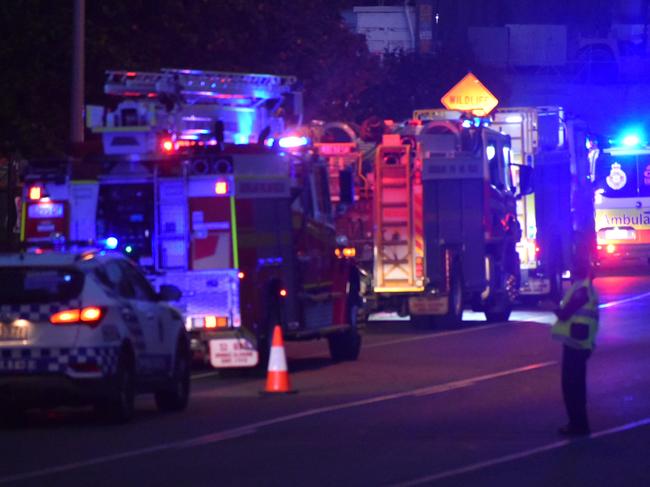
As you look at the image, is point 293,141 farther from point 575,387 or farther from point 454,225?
point 575,387

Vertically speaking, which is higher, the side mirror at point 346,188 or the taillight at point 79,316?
the side mirror at point 346,188

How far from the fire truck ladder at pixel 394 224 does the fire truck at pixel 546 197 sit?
5668 mm

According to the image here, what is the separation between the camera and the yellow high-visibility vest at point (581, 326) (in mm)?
13617

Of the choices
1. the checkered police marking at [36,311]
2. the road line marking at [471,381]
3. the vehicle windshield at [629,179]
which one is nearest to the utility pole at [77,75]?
the road line marking at [471,381]

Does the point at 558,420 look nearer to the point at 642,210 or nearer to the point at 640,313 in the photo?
the point at 640,313

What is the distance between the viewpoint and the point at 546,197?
32.2 m

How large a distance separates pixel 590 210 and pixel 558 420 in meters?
22.3

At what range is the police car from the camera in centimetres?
1412

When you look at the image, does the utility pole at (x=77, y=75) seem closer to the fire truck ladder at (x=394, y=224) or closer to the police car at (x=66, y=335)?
the fire truck ladder at (x=394, y=224)

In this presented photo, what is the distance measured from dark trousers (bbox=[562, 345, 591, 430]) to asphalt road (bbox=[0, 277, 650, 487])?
224 mm

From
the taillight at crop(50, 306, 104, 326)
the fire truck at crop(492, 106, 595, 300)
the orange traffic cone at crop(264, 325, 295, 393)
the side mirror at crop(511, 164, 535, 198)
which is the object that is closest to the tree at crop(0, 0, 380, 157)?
the fire truck at crop(492, 106, 595, 300)

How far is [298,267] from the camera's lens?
19828 mm

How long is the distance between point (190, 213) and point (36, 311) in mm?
4628

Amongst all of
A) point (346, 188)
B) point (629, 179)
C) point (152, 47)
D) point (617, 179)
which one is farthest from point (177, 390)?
point (629, 179)
